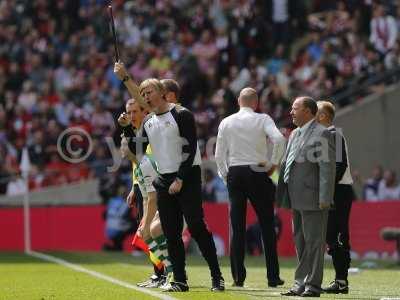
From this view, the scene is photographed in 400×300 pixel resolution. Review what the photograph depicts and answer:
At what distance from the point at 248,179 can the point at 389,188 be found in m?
9.98

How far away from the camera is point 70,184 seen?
92.1 feet

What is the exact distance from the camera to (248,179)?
1391cm

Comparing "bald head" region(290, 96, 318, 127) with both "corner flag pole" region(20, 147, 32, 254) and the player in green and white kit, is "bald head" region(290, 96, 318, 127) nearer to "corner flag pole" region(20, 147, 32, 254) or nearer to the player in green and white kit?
the player in green and white kit

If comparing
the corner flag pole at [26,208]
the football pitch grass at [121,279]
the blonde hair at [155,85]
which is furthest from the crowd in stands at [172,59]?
the blonde hair at [155,85]

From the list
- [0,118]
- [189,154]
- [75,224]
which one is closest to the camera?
[189,154]

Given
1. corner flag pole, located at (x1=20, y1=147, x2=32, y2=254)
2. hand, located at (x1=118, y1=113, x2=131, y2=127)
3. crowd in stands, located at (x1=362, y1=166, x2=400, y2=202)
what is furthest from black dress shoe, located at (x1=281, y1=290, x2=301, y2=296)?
corner flag pole, located at (x1=20, y1=147, x2=32, y2=254)

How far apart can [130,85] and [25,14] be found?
68.5 feet

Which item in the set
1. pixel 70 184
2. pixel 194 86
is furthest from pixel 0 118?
pixel 194 86

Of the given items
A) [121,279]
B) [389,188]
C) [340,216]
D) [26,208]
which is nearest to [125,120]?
[121,279]

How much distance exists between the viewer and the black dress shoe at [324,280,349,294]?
43.5 ft

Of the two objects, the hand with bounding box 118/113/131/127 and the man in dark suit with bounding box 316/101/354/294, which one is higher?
the hand with bounding box 118/113/131/127

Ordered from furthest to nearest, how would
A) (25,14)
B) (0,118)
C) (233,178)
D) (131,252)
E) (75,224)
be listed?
(25,14) → (0,118) → (75,224) → (131,252) → (233,178)

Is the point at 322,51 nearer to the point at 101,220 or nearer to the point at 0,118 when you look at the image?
the point at 101,220

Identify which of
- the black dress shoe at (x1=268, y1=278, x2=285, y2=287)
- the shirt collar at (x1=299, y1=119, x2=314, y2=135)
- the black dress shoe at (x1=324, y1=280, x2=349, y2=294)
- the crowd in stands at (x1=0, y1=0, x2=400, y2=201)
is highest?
the crowd in stands at (x1=0, y1=0, x2=400, y2=201)
